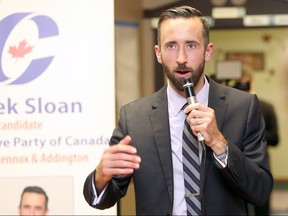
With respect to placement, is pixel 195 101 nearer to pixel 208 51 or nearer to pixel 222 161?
pixel 222 161

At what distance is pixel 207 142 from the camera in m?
1.74

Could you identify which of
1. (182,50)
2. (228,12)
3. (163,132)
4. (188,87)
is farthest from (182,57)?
(228,12)

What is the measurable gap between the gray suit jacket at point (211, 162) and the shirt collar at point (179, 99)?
21mm

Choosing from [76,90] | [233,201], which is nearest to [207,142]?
[233,201]

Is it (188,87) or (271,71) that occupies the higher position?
(271,71)

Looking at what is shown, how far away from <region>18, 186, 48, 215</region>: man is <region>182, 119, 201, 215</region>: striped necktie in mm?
1321

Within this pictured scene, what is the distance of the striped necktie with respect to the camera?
190 cm

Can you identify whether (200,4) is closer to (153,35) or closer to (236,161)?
(153,35)

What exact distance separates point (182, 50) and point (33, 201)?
4.94 feet

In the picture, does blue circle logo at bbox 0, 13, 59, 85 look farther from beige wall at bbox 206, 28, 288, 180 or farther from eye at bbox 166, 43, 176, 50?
beige wall at bbox 206, 28, 288, 180

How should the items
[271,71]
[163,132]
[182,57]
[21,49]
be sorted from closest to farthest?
[182,57] < [163,132] < [21,49] < [271,71]

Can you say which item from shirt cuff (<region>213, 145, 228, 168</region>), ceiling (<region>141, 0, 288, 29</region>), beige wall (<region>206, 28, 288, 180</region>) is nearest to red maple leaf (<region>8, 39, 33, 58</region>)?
shirt cuff (<region>213, 145, 228, 168</region>)

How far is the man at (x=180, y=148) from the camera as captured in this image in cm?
186

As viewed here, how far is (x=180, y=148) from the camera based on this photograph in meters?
2.00
